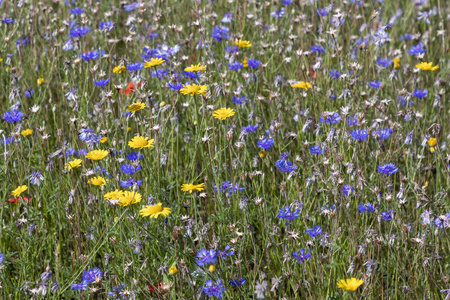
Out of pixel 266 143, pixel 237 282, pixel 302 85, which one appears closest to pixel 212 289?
pixel 237 282

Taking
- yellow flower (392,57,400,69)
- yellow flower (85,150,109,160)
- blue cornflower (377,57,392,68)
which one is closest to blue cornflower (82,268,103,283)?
yellow flower (85,150,109,160)

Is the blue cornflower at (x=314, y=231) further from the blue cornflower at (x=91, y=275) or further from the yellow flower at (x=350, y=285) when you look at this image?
the blue cornflower at (x=91, y=275)

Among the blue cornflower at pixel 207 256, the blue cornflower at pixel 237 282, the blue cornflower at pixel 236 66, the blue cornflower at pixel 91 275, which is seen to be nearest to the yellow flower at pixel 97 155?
the blue cornflower at pixel 91 275

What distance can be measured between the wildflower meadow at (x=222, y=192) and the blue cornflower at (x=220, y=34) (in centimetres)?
1

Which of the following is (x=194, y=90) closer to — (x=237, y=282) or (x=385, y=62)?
(x=237, y=282)

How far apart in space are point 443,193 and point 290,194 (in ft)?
2.10

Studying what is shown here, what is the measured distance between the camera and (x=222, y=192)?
7.00ft

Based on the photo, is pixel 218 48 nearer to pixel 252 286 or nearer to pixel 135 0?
pixel 135 0

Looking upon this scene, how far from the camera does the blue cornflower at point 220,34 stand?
129 inches

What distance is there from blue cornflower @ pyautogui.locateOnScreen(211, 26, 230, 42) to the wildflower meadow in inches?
0.6

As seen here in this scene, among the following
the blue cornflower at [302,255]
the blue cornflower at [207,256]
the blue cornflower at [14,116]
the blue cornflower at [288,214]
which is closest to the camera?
the blue cornflower at [207,256]

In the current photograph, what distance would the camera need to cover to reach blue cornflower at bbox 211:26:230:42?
3.28m

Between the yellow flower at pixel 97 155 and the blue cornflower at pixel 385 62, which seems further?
the blue cornflower at pixel 385 62

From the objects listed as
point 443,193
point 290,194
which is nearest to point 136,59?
point 290,194
